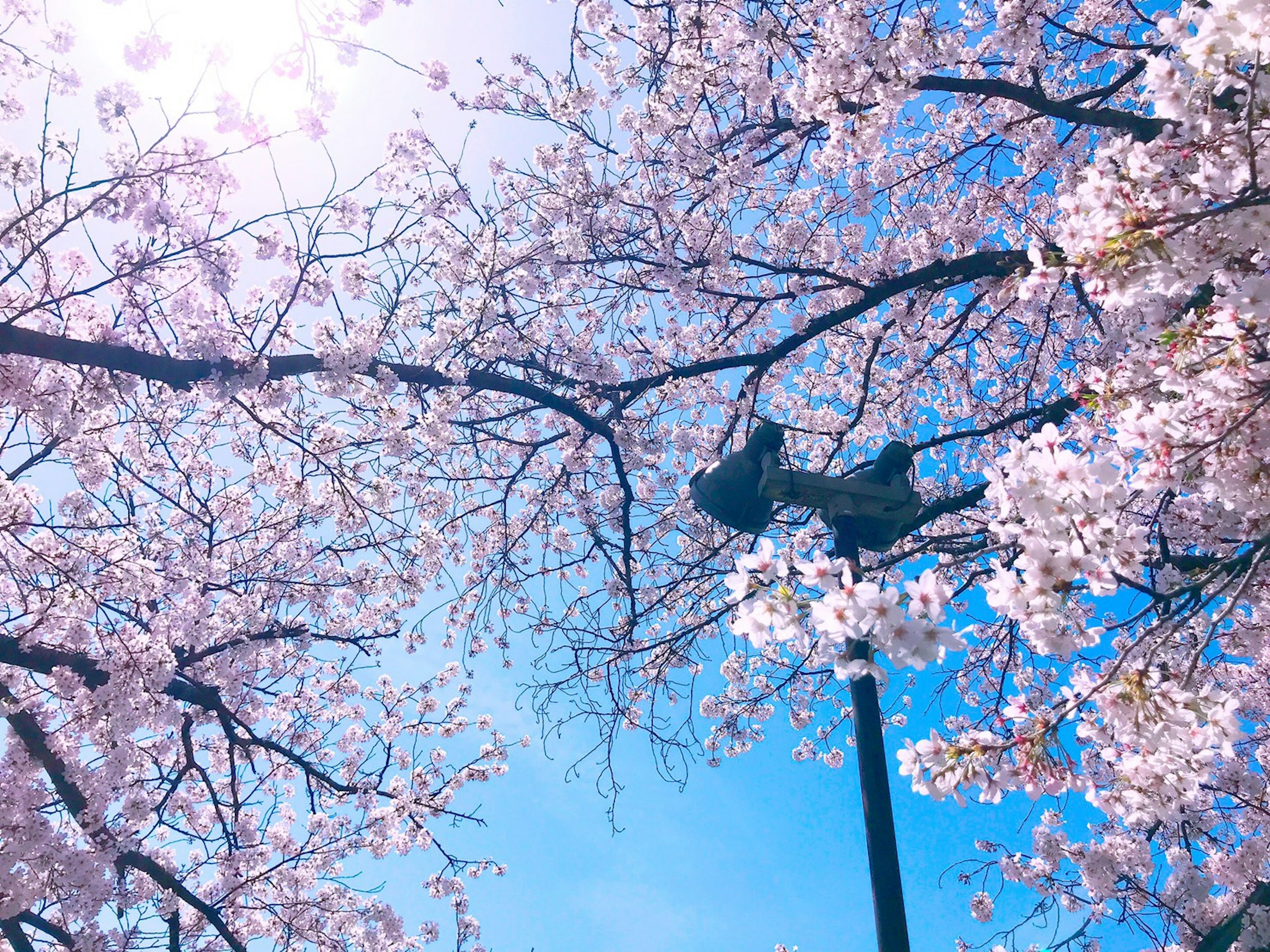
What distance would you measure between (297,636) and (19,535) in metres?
1.96

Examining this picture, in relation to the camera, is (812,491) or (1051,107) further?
(1051,107)

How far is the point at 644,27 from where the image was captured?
638 cm

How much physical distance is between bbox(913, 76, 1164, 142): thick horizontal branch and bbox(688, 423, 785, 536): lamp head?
262cm

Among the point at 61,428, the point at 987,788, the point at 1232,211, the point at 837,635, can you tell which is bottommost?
the point at 987,788

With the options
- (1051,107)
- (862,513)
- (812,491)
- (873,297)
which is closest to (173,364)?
(812,491)

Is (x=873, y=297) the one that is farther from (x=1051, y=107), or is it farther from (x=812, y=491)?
(x=812, y=491)

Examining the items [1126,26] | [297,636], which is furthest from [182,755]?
[1126,26]

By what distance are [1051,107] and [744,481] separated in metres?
3.05

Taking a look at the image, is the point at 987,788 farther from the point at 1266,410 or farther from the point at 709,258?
the point at 709,258

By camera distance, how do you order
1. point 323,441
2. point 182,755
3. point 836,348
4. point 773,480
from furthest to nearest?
point 836,348
point 182,755
point 323,441
point 773,480

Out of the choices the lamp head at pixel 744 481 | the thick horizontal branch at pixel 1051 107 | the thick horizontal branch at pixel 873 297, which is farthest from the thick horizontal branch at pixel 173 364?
the thick horizontal branch at pixel 1051 107

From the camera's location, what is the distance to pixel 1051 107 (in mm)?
4441

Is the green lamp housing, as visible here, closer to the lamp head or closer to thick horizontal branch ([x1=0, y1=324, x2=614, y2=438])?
the lamp head

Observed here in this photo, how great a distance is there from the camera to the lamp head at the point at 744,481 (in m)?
3.73
